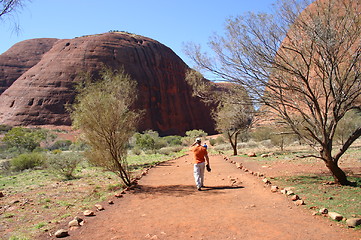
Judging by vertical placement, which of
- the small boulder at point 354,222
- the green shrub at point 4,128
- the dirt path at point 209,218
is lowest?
the dirt path at point 209,218

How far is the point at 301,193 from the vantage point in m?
6.98

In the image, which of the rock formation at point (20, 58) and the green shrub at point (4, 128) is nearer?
the green shrub at point (4, 128)

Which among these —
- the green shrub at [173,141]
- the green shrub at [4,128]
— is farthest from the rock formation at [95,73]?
the green shrub at [173,141]

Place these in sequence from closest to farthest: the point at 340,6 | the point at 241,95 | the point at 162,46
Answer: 1. the point at 340,6
2. the point at 241,95
3. the point at 162,46

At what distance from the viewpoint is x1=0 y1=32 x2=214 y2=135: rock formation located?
5369cm

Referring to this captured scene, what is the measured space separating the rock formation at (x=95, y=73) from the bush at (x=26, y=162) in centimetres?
3344

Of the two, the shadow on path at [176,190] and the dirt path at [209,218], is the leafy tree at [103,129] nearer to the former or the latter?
the shadow on path at [176,190]

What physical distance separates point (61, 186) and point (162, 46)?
6568 cm

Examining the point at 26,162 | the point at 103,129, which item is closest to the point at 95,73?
the point at 26,162

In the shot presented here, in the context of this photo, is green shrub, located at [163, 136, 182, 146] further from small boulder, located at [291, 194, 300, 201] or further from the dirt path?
small boulder, located at [291, 194, 300, 201]

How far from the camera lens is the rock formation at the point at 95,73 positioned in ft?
176

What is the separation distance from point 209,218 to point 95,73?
54060 millimetres

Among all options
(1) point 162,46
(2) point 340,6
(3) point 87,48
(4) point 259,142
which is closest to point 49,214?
(2) point 340,6

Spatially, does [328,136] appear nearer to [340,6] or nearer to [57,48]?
[340,6]
